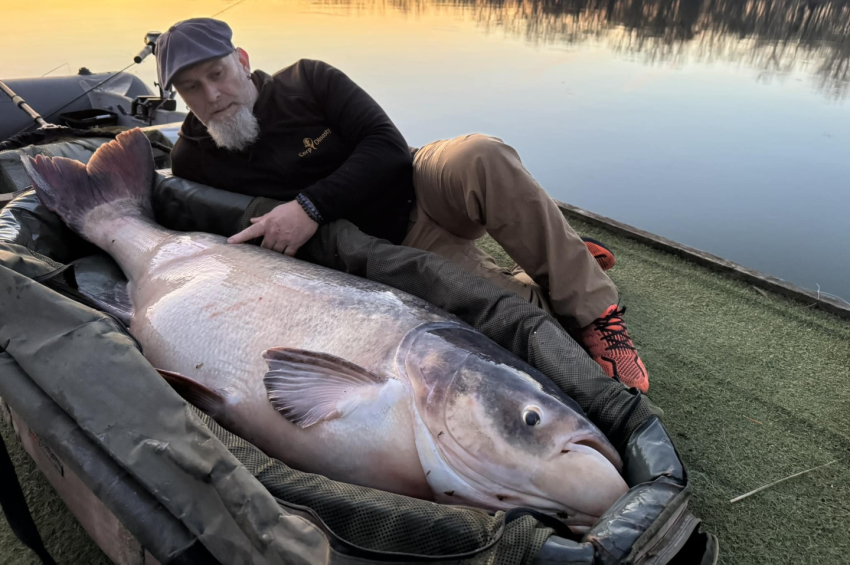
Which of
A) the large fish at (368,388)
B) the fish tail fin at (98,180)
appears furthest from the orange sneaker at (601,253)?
the fish tail fin at (98,180)

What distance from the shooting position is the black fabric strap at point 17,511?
121 centimetres

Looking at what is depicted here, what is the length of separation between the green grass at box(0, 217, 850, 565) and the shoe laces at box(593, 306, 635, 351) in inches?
11.7

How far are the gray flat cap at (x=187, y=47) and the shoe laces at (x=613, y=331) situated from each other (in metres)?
1.96

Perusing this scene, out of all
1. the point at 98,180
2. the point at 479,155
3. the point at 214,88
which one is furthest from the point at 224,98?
the point at 479,155

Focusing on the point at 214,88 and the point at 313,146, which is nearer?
the point at 214,88

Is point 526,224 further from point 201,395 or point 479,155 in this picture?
point 201,395

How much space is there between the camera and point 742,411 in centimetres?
206

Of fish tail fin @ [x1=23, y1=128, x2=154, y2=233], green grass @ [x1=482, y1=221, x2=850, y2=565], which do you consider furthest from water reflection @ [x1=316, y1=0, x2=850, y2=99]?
fish tail fin @ [x1=23, y1=128, x2=154, y2=233]

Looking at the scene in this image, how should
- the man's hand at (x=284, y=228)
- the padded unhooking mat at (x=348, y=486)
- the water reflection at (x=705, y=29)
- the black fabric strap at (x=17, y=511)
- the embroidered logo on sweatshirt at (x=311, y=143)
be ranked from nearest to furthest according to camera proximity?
the padded unhooking mat at (x=348, y=486), the black fabric strap at (x=17, y=511), the man's hand at (x=284, y=228), the embroidered logo on sweatshirt at (x=311, y=143), the water reflection at (x=705, y=29)

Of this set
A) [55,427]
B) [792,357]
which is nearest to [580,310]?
[792,357]

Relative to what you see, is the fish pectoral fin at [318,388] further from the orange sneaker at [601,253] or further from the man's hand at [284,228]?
the orange sneaker at [601,253]

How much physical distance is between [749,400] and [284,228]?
201 centimetres

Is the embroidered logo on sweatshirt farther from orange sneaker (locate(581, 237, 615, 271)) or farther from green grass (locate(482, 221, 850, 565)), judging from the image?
green grass (locate(482, 221, 850, 565))

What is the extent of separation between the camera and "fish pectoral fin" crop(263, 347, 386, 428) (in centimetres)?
141
